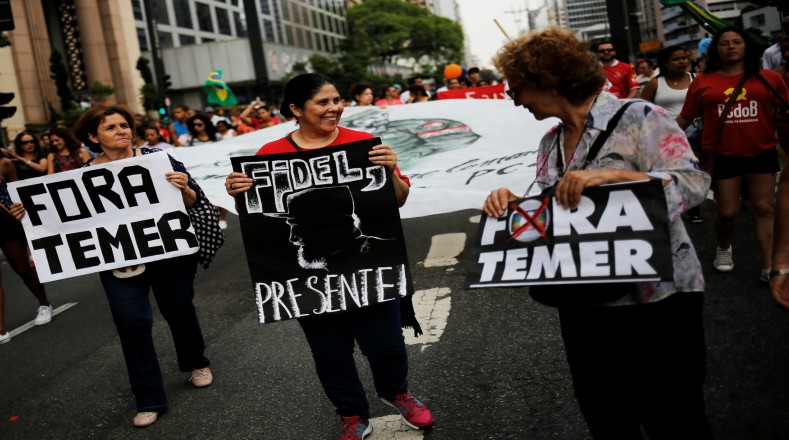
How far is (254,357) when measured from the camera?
512 centimetres

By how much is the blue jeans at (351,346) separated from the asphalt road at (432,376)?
294 mm

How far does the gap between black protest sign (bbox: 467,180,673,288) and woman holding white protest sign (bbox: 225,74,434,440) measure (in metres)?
1.01

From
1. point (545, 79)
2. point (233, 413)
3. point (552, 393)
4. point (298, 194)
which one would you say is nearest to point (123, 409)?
point (233, 413)

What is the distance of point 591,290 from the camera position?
237 centimetres

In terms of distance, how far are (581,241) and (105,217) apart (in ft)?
9.87

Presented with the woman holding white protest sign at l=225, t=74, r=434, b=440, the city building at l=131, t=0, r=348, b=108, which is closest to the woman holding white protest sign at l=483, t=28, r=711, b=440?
the woman holding white protest sign at l=225, t=74, r=434, b=440

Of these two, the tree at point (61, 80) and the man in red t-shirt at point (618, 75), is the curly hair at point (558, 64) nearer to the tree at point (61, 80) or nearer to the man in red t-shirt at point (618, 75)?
the man in red t-shirt at point (618, 75)

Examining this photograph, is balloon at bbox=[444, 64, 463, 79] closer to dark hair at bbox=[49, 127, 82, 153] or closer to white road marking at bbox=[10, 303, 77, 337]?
dark hair at bbox=[49, 127, 82, 153]

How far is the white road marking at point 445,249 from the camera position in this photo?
7172mm

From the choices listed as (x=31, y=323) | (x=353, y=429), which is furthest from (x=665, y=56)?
(x=31, y=323)

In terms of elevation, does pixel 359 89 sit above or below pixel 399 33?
below

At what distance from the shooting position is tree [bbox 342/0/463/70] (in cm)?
7831

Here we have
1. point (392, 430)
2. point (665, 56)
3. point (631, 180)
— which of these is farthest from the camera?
point (665, 56)

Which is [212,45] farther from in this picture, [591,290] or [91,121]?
[591,290]
